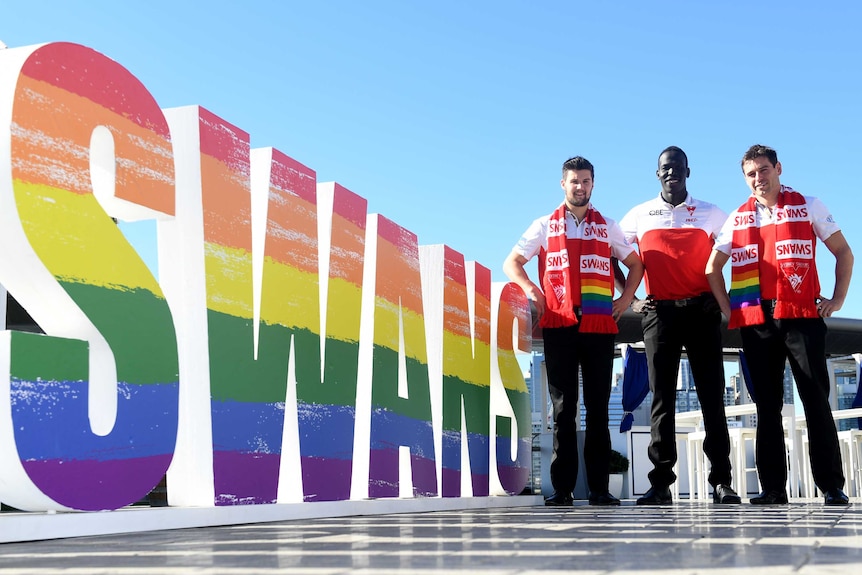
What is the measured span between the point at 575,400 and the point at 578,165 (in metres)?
1.31

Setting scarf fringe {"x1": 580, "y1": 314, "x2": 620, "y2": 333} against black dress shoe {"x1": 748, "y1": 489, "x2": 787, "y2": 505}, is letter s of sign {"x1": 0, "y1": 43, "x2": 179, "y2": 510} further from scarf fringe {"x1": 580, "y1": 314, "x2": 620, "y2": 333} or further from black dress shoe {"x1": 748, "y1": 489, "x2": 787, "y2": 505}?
black dress shoe {"x1": 748, "y1": 489, "x2": 787, "y2": 505}

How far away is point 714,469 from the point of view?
5.45m

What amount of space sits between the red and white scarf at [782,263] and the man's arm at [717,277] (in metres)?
0.07

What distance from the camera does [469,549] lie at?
2.28m

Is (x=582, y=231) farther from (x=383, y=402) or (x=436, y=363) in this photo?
(x=383, y=402)

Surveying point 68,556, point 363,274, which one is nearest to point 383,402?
point 363,274

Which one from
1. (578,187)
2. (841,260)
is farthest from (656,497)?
(578,187)

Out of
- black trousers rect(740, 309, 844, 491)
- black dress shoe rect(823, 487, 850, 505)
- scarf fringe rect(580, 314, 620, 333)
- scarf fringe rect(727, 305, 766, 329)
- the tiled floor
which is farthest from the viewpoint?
scarf fringe rect(580, 314, 620, 333)

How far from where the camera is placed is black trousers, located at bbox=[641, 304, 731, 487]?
5383 mm

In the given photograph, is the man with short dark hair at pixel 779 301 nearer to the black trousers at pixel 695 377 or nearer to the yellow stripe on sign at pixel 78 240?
the black trousers at pixel 695 377

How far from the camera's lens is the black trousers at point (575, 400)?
546 centimetres

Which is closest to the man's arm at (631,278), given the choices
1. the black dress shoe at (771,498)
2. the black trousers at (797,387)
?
the black trousers at (797,387)

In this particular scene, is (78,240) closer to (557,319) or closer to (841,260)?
(557,319)

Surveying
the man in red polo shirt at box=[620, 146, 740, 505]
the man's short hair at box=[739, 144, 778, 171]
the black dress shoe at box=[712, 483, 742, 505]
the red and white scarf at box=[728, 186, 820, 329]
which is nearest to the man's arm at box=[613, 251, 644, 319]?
the man in red polo shirt at box=[620, 146, 740, 505]
